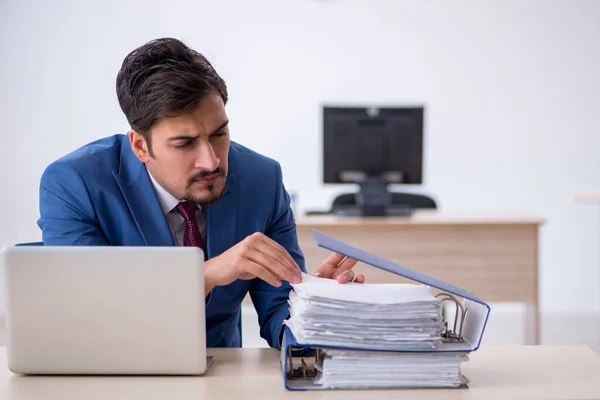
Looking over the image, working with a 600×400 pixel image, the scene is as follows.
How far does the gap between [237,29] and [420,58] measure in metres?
1.46

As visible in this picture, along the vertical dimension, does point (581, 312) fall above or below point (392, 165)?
below

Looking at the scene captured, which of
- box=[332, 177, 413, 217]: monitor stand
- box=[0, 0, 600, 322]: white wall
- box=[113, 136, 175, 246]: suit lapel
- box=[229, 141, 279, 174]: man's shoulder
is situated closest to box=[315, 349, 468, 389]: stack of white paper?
box=[113, 136, 175, 246]: suit lapel

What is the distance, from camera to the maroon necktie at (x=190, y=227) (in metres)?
1.83

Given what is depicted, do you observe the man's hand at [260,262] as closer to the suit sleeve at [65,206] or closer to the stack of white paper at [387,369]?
the stack of white paper at [387,369]

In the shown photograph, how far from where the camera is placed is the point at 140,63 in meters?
1.71

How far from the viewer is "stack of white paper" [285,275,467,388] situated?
1295mm

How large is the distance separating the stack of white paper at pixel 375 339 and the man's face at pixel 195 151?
1.60 ft

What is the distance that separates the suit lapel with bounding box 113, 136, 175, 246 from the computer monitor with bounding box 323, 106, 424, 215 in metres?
2.30

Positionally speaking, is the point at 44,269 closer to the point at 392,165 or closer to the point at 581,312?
the point at 392,165

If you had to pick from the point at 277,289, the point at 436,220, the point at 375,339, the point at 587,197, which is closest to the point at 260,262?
the point at 375,339

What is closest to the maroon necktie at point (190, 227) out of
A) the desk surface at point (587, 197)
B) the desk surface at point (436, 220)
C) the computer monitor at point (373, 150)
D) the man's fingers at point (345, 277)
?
the man's fingers at point (345, 277)

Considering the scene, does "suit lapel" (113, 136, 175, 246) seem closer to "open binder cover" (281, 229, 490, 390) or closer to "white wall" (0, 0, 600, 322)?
"open binder cover" (281, 229, 490, 390)

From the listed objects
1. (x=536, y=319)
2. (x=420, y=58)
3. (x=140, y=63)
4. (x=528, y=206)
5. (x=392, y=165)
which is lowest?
(x=536, y=319)

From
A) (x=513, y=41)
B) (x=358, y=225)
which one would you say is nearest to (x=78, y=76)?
(x=358, y=225)
